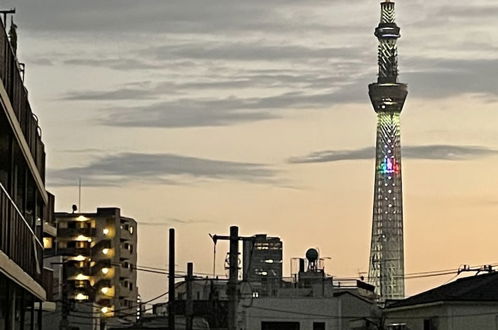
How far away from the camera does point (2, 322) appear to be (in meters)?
31.8

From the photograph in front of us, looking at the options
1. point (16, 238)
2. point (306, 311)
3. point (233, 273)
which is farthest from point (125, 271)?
point (16, 238)

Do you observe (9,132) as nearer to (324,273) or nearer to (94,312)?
(94,312)

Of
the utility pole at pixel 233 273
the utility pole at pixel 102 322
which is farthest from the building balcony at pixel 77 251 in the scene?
the utility pole at pixel 233 273

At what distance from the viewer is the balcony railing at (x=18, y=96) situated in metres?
22.9

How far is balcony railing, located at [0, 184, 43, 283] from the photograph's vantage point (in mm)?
21691

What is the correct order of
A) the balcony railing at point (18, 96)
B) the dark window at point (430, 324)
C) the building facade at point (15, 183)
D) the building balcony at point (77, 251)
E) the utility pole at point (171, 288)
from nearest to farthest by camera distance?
the building facade at point (15, 183)
the balcony railing at point (18, 96)
the utility pole at point (171, 288)
the dark window at point (430, 324)
the building balcony at point (77, 251)

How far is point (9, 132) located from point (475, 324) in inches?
1320

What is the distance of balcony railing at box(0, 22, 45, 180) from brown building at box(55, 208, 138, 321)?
263ft

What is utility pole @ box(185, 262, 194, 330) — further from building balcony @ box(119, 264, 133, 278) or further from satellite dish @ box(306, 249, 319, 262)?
building balcony @ box(119, 264, 133, 278)

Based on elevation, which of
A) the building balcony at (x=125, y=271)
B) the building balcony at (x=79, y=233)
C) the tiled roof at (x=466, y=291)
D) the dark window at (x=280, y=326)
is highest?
the building balcony at (x=79, y=233)

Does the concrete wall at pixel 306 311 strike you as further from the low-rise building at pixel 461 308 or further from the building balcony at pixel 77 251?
the building balcony at pixel 77 251

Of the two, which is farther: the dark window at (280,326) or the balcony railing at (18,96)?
the dark window at (280,326)

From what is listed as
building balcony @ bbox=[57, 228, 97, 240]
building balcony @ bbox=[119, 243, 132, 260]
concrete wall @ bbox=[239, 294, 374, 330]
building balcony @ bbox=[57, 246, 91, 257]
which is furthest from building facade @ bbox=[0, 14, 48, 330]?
building balcony @ bbox=[119, 243, 132, 260]

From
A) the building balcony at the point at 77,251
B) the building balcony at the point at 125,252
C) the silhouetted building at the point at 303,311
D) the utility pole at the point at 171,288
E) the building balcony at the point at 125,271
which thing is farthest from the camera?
the building balcony at the point at 125,252
